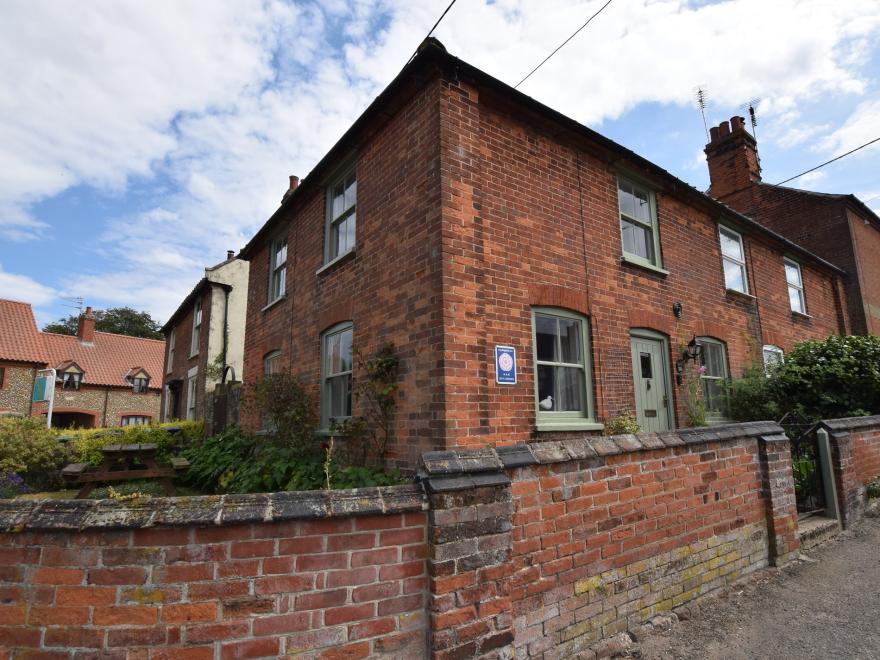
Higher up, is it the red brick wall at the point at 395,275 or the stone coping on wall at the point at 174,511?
the red brick wall at the point at 395,275

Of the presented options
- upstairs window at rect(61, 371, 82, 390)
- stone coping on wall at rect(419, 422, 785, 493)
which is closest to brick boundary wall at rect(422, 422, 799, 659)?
stone coping on wall at rect(419, 422, 785, 493)

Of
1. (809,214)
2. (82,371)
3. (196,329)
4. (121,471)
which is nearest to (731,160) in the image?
(809,214)

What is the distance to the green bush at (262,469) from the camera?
5.30m

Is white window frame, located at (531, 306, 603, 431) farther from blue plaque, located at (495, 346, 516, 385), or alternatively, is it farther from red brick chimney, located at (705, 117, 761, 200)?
red brick chimney, located at (705, 117, 761, 200)

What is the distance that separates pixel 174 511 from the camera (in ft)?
7.07

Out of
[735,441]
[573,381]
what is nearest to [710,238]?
[573,381]

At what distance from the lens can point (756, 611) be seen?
3812 millimetres

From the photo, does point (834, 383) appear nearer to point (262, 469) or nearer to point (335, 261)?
point (335, 261)

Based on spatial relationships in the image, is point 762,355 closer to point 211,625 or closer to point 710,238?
point 710,238

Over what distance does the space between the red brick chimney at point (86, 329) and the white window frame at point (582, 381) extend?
35.0 m

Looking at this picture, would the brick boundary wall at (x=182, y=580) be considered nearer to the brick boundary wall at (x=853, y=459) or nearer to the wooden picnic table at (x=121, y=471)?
the wooden picnic table at (x=121, y=471)

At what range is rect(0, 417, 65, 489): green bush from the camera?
927cm

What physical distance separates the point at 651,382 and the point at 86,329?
35.8m

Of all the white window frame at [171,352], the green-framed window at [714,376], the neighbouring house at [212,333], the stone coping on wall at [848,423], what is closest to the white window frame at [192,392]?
the neighbouring house at [212,333]
